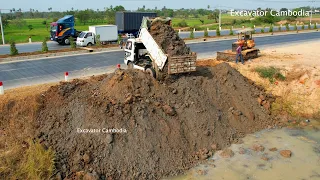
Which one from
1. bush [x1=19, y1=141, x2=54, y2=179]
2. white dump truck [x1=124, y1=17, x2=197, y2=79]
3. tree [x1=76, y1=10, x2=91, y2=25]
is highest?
tree [x1=76, y1=10, x2=91, y2=25]

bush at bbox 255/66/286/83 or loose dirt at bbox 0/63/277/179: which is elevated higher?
bush at bbox 255/66/286/83

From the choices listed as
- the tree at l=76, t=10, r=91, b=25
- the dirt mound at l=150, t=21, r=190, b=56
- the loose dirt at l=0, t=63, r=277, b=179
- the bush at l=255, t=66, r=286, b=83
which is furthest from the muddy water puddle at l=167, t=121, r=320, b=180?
the tree at l=76, t=10, r=91, b=25

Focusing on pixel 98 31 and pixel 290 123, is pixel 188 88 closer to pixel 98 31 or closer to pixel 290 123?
pixel 290 123

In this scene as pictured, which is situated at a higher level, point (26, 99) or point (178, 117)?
point (26, 99)

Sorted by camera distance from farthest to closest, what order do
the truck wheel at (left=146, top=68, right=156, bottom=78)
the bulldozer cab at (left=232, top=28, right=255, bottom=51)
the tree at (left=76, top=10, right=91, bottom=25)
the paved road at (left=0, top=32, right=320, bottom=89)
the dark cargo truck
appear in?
the tree at (left=76, top=10, right=91, bottom=25) → the dark cargo truck → the bulldozer cab at (left=232, top=28, right=255, bottom=51) → the paved road at (left=0, top=32, right=320, bottom=89) → the truck wheel at (left=146, top=68, right=156, bottom=78)

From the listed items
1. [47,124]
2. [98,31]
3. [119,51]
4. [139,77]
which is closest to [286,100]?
[139,77]

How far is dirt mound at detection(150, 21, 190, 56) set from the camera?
13867 millimetres

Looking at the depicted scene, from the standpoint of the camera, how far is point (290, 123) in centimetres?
1391

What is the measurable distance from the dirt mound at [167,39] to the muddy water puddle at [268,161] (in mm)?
5152

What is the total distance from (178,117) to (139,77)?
2545mm

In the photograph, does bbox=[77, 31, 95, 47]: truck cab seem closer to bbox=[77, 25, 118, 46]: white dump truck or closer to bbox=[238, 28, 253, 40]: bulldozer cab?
bbox=[77, 25, 118, 46]: white dump truck

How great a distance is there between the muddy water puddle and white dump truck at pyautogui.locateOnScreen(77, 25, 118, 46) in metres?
23.7

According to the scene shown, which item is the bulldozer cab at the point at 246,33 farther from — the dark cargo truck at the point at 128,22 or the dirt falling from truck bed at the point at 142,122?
the dark cargo truck at the point at 128,22

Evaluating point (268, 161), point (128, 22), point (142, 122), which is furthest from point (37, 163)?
point (128, 22)
